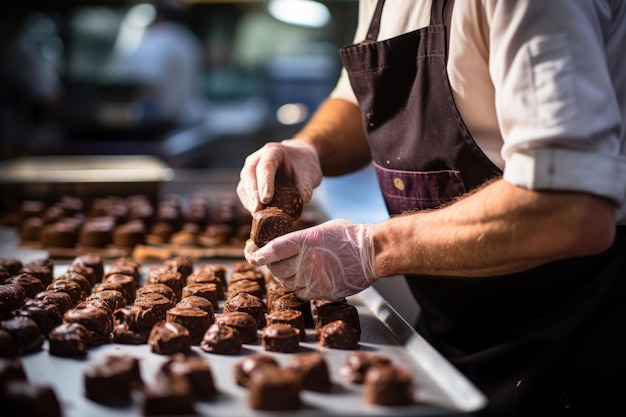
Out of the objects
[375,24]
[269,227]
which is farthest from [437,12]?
[269,227]

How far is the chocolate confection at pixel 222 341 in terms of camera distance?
2.06 m

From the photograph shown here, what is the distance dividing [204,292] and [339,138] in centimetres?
97

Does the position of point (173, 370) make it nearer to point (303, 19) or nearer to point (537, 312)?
point (537, 312)

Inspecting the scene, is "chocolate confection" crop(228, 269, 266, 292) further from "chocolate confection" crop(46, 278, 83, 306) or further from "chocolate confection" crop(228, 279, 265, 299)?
"chocolate confection" crop(46, 278, 83, 306)

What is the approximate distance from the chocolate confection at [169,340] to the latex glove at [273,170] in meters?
0.61

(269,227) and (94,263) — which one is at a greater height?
(269,227)

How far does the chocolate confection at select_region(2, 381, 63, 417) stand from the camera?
4.97ft

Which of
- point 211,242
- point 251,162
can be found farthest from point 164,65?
point 251,162

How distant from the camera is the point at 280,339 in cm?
209

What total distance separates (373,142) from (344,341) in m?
0.85

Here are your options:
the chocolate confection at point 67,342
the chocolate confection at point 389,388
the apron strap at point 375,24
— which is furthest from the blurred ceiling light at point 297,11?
the chocolate confection at point 389,388

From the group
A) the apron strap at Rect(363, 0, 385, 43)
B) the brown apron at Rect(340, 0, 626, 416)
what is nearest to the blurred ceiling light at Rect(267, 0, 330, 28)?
the apron strap at Rect(363, 0, 385, 43)

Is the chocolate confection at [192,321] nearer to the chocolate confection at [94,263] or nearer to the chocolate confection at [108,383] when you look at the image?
the chocolate confection at [108,383]

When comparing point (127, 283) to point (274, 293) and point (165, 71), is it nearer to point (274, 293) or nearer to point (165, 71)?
point (274, 293)
